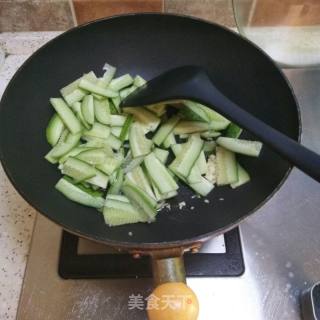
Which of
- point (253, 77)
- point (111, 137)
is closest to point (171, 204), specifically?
point (111, 137)

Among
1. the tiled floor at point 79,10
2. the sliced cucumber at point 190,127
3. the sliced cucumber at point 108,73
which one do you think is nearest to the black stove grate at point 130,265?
the sliced cucumber at point 190,127

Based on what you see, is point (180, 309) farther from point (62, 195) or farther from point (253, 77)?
point (253, 77)

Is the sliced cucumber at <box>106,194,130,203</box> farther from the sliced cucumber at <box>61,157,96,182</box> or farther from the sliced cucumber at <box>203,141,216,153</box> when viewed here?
the sliced cucumber at <box>203,141,216,153</box>

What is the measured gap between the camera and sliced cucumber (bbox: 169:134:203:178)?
0.66 meters

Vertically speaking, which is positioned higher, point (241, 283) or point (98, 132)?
point (98, 132)

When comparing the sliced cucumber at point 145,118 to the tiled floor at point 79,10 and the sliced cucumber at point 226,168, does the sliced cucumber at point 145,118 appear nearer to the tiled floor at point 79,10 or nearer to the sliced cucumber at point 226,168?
the sliced cucumber at point 226,168

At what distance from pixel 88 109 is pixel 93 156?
0.34 ft

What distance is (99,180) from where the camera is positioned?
0.64 m

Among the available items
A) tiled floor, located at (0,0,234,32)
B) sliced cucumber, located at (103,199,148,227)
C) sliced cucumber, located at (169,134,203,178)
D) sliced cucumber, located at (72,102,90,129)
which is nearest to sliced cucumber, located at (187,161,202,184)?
sliced cucumber, located at (169,134,203,178)

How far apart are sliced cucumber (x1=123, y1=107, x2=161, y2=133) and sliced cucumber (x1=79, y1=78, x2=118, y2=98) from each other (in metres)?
0.05

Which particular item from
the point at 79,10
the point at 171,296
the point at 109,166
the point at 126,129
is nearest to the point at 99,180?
the point at 109,166

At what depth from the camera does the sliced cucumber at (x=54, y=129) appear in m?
0.68

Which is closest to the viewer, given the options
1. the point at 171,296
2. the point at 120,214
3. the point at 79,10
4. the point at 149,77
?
the point at 171,296

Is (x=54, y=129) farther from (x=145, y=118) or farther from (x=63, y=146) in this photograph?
(x=145, y=118)
